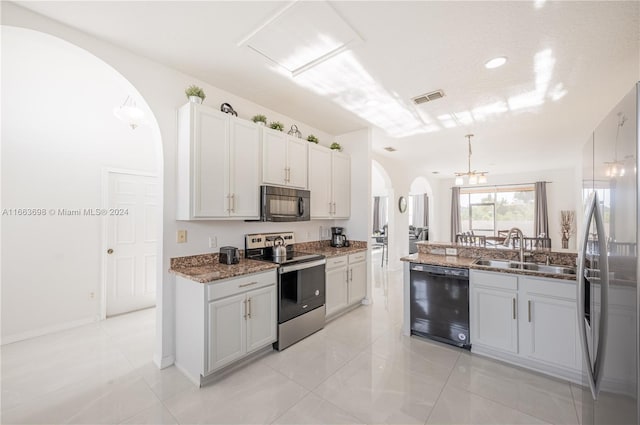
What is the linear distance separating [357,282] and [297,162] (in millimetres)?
1972

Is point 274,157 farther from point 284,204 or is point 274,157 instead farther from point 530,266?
point 530,266

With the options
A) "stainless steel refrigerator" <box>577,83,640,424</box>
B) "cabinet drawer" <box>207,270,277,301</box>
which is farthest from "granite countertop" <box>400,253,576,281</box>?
"cabinet drawer" <box>207,270,277,301</box>

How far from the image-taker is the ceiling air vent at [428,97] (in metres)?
2.91

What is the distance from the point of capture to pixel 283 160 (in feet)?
10.4

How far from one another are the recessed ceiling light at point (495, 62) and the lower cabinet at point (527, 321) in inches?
75.8

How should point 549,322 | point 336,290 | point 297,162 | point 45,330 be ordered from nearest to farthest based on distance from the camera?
point 549,322
point 45,330
point 297,162
point 336,290

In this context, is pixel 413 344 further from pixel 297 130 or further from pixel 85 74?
pixel 85 74

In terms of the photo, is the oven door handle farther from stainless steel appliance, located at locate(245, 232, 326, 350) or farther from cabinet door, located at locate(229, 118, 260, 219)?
cabinet door, located at locate(229, 118, 260, 219)

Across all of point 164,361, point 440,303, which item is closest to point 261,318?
point 164,361

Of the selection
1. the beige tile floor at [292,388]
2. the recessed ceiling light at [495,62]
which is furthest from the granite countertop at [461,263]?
the recessed ceiling light at [495,62]

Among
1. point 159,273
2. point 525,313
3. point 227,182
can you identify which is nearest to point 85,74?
point 227,182

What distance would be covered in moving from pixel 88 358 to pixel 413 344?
3.28m

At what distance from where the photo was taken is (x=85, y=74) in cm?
255

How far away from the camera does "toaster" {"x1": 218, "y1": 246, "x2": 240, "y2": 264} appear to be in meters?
2.63
